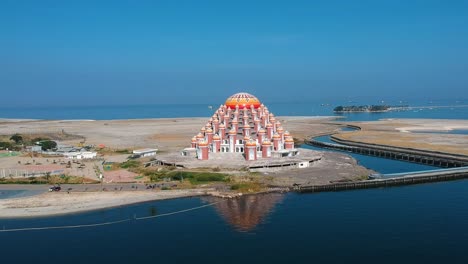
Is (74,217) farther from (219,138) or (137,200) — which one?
(219,138)

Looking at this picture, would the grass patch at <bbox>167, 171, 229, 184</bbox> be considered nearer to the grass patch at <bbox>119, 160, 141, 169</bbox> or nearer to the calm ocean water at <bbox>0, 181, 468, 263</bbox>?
the calm ocean water at <bbox>0, 181, 468, 263</bbox>

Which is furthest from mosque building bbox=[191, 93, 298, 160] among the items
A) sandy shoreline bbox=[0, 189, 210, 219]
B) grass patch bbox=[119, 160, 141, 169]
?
sandy shoreline bbox=[0, 189, 210, 219]

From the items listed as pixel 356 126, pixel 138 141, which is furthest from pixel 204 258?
pixel 356 126

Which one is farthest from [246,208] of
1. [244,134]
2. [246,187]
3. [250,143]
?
[244,134]

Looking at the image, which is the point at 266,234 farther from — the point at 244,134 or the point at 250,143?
the point at 244,134

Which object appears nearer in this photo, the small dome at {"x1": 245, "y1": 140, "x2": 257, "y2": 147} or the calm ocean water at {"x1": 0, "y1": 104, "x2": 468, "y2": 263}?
the calm ocean water at {"x1": 0, "y1": 104, "x2": 468, "y2": 263}

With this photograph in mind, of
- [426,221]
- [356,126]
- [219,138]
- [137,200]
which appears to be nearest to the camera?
[426,221]
